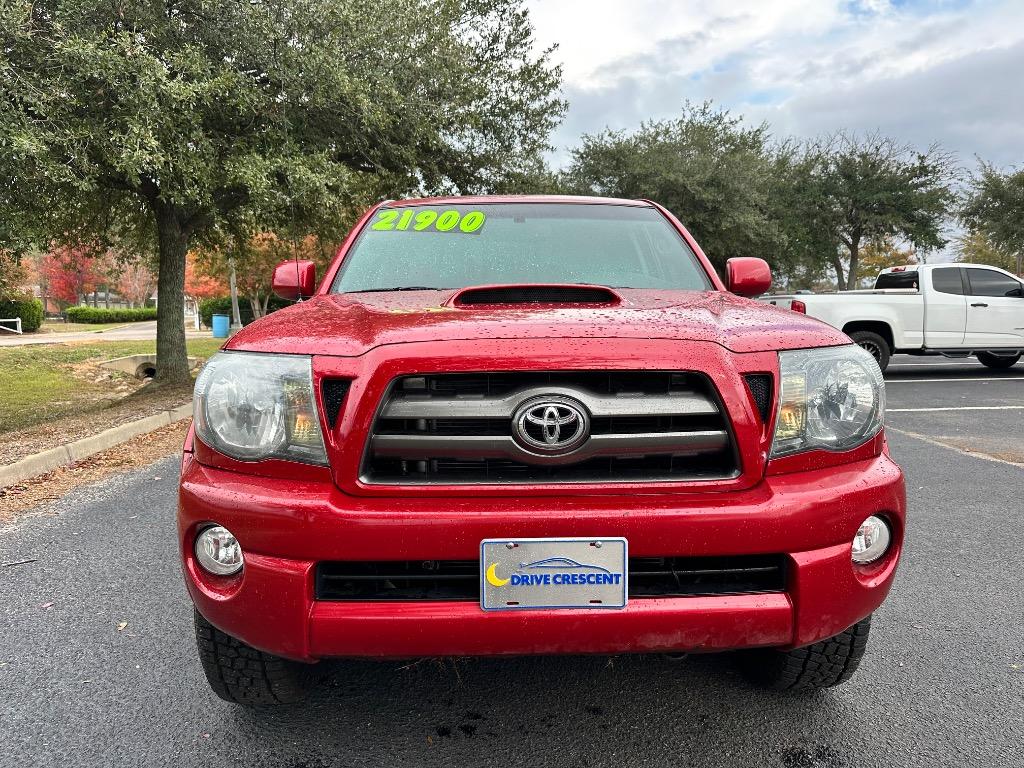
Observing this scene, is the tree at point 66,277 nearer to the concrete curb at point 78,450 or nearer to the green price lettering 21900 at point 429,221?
the concrete curb at point 78,450

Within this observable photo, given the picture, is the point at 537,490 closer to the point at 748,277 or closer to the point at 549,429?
the point at 549,429

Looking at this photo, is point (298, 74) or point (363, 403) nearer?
point (363, 403)

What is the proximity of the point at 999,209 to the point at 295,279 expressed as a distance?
29.4 meters

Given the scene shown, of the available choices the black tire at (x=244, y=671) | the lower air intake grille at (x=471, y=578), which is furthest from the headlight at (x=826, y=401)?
the black tire at (x=244, y=671)

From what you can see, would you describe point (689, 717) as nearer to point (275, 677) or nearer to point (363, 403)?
point (275, 677)

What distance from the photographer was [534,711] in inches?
→ 82.8

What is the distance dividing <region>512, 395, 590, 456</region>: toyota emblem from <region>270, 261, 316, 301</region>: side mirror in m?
1.79

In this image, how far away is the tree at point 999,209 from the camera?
974 inches

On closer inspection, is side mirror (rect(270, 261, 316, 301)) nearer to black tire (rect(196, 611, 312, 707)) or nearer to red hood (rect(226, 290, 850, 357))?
red hood (rect(226, 290, 850, 357))

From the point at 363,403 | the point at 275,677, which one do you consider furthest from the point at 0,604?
the point at 363,403

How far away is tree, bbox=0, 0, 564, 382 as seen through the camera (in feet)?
23.1

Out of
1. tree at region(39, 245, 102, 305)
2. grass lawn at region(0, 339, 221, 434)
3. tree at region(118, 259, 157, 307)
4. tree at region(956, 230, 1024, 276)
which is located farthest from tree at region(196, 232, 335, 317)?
tree at region(956, 230, 1024, 276)

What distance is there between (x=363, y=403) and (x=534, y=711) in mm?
1109

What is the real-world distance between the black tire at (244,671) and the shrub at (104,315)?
46.4 m
